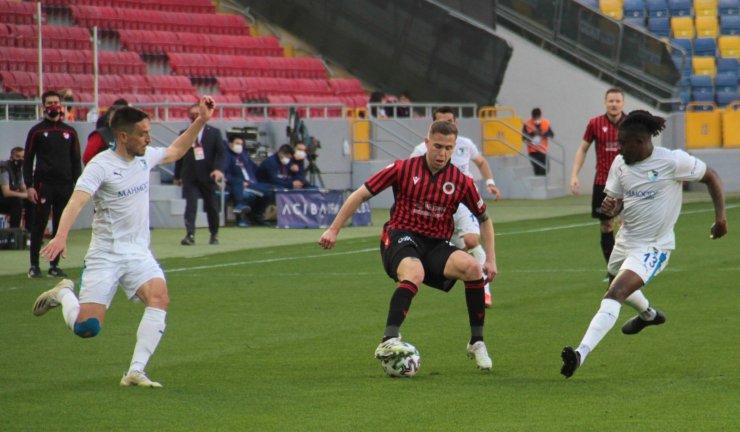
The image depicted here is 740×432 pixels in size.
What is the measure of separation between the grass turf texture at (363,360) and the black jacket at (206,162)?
439 cm

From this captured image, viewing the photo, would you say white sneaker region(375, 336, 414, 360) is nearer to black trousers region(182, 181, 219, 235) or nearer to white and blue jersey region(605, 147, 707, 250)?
white and blue jersey region(605, 147, 707, 250)

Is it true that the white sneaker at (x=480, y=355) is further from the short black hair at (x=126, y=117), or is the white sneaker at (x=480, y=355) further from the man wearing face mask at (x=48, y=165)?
the man wearing face mask at (x=48, y=165)

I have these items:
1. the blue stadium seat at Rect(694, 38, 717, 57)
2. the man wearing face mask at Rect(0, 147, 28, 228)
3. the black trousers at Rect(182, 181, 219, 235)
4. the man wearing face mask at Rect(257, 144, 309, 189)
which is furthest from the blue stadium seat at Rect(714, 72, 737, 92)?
the man wearing face mask at Rect(0, 147, 28, 228)

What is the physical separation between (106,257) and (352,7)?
27.7 m

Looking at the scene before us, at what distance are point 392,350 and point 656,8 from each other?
3467 cm

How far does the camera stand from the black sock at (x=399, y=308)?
949 centimetres

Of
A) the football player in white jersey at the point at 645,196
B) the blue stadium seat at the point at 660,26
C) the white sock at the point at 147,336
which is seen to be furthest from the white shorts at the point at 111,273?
the blue stadium seat at the point at 660,26

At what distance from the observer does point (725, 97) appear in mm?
40406

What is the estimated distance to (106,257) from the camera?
9172 millimetres

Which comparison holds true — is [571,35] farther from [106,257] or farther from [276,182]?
[106,257]

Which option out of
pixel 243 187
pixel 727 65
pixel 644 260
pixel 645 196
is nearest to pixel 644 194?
pixel 645 196

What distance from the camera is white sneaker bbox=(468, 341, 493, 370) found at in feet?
31.6

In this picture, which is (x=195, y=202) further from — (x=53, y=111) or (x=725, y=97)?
(x=725, y=97)

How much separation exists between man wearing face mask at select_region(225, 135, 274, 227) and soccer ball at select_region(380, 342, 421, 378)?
16.7 m
